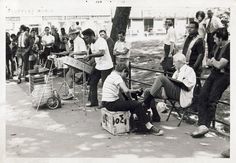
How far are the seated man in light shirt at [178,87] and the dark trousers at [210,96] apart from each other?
0.20 meters

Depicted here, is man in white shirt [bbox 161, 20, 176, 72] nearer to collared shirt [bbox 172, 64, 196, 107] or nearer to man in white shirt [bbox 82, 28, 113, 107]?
man in white shirt [bbox 82, 28, 113, 107]

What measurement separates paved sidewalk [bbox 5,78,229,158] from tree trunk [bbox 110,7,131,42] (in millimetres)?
2116

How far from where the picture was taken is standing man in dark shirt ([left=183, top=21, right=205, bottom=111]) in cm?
627

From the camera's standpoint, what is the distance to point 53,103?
7.05m

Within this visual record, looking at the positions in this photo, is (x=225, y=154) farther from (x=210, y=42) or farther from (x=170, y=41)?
(x=170, y=41)

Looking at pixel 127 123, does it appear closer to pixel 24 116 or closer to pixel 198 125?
pixel 198 125

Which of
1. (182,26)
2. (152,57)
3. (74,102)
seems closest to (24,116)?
(74,102)

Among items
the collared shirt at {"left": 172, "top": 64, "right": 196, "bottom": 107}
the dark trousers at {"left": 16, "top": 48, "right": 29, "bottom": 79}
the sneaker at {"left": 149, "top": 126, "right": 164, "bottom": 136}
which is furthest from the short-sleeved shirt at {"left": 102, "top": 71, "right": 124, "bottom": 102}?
the dark trousers at {"left": 16, "top": 48, "right": 29, "bottom": 79}

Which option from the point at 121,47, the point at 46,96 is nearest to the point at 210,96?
the point at 121,47

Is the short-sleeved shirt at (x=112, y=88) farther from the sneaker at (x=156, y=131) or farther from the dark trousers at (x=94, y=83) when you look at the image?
the dark trousers at (x=94, y=83)

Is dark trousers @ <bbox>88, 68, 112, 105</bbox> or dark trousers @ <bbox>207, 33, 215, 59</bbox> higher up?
dark trousers @ <bbox>207, 33, 215, 59</bbox>

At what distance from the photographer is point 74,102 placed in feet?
24.5

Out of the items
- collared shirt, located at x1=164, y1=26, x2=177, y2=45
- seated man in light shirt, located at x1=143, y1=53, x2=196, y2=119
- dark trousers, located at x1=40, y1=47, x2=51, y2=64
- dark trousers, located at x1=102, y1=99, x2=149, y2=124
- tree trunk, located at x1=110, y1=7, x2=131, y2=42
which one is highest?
tree trunk, located at x1=110, y1=7, x2=131, y2=42

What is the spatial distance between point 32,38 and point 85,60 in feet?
5.31
